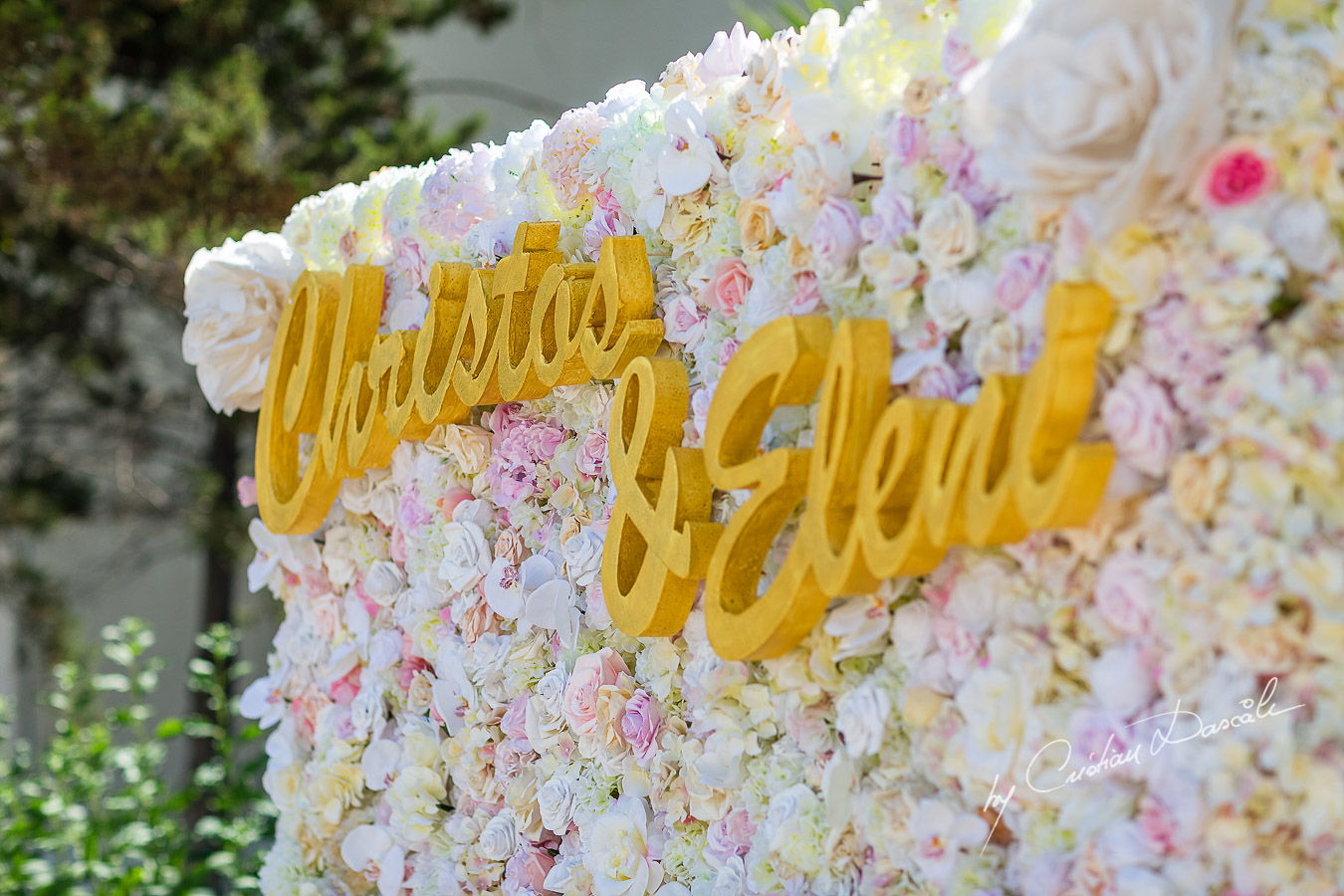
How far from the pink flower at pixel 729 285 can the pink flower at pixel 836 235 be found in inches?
5.6

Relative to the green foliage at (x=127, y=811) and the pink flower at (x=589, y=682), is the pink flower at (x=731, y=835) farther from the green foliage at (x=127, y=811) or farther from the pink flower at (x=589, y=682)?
the green foliage at (x=127, y=811)

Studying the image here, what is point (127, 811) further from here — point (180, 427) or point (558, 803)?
point (180, 427)

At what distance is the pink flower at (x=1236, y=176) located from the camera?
762mm

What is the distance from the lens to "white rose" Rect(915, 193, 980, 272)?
0.92 metres

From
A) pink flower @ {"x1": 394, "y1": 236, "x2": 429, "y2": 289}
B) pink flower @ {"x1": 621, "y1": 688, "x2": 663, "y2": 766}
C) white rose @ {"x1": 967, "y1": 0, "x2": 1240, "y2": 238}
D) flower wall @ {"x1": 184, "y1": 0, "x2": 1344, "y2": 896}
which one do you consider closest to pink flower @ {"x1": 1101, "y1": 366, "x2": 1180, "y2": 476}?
flower wall @ {"x1": 184, "y1": 0, "x2": 1344, "y2": 896}

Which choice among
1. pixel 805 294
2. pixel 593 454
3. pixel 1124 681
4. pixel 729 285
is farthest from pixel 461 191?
pixel 1124 681

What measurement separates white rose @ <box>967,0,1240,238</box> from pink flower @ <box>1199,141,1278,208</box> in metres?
0.01

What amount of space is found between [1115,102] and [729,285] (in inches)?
19.3

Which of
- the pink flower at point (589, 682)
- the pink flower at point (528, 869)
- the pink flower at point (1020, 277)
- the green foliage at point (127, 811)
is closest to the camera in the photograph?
the pink flower at point (1020, 277)

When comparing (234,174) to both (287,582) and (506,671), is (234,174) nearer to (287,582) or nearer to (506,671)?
(287,582)

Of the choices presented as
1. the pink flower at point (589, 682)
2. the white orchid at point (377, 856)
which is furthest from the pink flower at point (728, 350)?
the white orchid at point (377, 856)

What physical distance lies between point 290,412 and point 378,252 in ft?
0.98

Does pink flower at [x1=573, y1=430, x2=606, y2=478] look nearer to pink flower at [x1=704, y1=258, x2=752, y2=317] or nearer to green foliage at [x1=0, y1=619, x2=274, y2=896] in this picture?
pink flower at [x1=704, y1=258, x2=752, y2=317]

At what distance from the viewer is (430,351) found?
153cm
